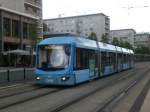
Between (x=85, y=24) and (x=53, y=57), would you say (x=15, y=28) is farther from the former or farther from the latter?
(x=85, y=24)

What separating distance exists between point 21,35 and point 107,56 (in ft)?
138

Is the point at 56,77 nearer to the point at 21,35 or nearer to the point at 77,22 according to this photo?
the point at 21,35

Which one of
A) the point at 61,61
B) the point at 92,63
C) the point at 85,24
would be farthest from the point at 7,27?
the point at 85,24

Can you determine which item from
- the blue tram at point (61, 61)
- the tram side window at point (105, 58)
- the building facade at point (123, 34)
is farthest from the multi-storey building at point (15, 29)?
the building facade at point (123, 34)

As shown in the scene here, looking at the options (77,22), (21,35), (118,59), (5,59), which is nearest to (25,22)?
(21,35)

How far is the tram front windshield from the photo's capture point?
19297mm

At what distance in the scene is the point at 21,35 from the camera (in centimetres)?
6994

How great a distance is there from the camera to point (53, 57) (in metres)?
19.5

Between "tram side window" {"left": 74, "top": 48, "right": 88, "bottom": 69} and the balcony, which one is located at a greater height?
the balcony

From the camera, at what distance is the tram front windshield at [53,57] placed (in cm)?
1930

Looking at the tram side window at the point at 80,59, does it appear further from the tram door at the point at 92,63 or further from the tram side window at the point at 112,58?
the tram side window at the point at 112,58

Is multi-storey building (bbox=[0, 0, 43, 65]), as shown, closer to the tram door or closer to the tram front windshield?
the tram door

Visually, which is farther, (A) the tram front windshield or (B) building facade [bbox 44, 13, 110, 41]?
(B) building facade [bbox 44, 13, 110, 41]

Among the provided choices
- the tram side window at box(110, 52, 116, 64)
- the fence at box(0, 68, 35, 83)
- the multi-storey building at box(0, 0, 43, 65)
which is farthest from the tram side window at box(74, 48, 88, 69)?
the multi-storey building at box(0, 0, 43, 65)
